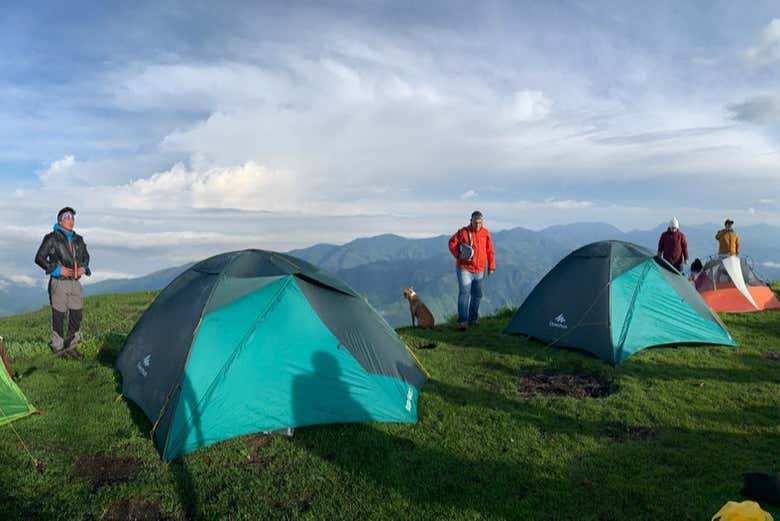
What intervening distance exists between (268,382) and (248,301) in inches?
48.8

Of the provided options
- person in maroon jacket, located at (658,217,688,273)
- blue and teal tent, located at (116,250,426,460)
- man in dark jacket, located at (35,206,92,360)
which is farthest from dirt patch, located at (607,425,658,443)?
man in dark jacket, located at (35,206,92,360)

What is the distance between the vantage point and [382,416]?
7.07m

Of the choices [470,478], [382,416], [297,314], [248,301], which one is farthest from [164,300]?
[470,478]

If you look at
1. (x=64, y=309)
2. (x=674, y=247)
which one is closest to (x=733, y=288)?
(x=674, y=247)

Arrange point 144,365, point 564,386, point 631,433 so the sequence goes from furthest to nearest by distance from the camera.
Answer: point 564,386, point 144,365, point 631,433

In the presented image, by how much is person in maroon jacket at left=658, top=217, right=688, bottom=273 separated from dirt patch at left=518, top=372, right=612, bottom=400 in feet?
26.6

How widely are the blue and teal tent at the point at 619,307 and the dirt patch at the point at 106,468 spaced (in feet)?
28.9

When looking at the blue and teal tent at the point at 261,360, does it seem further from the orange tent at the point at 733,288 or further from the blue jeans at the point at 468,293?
the orange tent at the point at 733,288

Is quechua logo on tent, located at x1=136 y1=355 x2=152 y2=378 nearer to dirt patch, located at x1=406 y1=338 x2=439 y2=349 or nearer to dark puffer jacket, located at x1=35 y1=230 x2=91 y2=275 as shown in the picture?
dark puffer jacket, located at x1=35 y1=230 x2=91 y2=275

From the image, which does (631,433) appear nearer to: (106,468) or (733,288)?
(106,468)

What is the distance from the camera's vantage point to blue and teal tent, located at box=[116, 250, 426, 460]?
6.41 m

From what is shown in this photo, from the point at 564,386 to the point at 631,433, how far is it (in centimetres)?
196

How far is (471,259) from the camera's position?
13.2 metres

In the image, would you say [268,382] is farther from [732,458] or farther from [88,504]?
[732,458]
